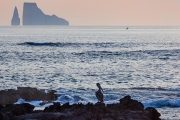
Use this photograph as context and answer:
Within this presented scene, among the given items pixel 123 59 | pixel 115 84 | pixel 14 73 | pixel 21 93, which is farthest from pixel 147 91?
pixel 123 59

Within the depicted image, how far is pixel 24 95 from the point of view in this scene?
105 ft

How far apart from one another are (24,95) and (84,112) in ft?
39.5

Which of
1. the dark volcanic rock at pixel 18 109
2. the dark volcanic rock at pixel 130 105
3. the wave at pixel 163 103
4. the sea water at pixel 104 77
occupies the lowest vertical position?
the sea water at pixel 104 77

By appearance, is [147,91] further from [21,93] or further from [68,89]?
[21,93]

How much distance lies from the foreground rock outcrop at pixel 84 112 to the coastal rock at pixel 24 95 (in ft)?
27.1

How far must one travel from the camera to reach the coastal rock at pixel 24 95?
3082 centimetres

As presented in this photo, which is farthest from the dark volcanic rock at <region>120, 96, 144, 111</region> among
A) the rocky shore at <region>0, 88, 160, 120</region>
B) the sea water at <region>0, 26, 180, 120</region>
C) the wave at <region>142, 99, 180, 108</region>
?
the wave at <region>142, 99, 180, 108</region>

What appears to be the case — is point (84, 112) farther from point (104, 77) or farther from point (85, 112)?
point (104, 77)

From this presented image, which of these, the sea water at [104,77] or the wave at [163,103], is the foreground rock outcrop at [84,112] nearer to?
the sea water at [104,77]

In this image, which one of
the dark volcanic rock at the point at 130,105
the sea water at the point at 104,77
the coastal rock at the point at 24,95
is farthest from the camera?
the sea water at the point at 104,77

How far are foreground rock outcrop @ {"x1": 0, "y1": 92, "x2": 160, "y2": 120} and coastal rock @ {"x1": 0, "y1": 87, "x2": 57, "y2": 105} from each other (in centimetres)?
825

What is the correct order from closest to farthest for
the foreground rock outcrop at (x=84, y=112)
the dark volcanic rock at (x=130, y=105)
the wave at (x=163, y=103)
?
the foreground rock outcrop at (x=84, y=112), the dark volcanic rock at (x=130, y=105), the wave at (x=163, y=103)

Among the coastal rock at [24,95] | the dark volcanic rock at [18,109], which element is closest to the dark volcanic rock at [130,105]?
the dark volcanic rock at [18,109]

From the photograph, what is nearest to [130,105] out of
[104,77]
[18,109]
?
[18,109]
